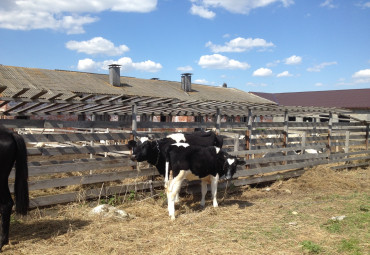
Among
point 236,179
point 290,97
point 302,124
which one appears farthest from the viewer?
point 290,97

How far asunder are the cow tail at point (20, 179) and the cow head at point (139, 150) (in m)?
2.30

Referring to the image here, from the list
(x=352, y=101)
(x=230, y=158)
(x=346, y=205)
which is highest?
(x=352, y=101)

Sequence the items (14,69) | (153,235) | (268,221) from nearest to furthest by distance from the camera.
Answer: (153,235) → (268,221) → (14,69)

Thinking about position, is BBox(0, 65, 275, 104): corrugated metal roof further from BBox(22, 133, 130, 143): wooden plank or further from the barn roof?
BBox(22, 133, 130, 143): wooden plank

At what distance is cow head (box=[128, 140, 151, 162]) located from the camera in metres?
7.36

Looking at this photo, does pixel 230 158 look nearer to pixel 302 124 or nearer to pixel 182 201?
pixel 182 201

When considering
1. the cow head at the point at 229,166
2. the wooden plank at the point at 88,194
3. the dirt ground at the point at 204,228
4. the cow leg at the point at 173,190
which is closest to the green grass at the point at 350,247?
the dirt ground at the point at 204,228

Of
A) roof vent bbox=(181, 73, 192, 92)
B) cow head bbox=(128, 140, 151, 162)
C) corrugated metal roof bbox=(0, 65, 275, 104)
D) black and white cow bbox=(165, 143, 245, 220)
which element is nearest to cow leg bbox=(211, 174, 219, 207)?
black and white cow bbox=(165, 143, 245, 220)

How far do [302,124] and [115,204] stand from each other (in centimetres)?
755

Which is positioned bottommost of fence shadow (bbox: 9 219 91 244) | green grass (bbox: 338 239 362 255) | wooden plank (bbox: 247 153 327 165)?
green grass (bbox: 338 239 362 255)

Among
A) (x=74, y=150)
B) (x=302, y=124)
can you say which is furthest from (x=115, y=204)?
(x=302, y=124)

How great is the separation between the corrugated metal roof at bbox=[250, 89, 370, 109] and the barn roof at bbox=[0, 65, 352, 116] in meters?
11.0

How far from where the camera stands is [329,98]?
151 ft

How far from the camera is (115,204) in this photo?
747cm
